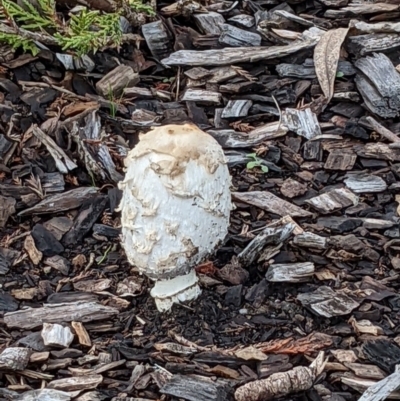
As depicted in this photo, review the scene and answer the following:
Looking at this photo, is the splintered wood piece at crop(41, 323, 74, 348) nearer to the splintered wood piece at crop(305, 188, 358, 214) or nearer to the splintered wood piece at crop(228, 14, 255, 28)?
the splintered wood piece at crop(305, 188, 358, 214)

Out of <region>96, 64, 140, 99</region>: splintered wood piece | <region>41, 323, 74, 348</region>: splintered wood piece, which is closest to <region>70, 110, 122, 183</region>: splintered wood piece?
<region>96, 64, 140, 99</region>: splintered wood piece

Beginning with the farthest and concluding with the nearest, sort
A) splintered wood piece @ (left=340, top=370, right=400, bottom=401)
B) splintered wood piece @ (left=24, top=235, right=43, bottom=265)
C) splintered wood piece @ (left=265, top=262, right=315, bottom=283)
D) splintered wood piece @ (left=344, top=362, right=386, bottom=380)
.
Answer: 1. splintered wood piece @ (left=24, top=235, right=43, bottom=265)
2. splintered wood piece @ (left=265, top=262, right=315, bottom=283)
3. splintered wood piece @ (left=344, top=362, right=386, bottom=380)
4. splintered wood piece @ (left=340, top=370, right=400, bottom=401)

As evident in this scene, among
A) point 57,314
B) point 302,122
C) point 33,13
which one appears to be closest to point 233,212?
point 302,122

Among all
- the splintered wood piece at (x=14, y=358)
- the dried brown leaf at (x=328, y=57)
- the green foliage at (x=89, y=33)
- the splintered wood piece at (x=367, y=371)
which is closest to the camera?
the splintered wood piece at (x=367, y=371)

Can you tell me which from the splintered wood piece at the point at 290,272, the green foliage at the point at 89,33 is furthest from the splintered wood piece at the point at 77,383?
the green foliage at the point at 89,33

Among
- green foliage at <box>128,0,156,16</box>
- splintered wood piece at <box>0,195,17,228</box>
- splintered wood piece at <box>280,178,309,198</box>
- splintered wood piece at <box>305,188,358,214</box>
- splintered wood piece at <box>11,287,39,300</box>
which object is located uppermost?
green foliage at <box>128,0,156,16</box>

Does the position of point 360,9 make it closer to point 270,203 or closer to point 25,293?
point 270,203

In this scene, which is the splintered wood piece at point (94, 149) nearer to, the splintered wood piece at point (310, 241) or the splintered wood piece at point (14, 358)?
the splintered wood piece at point (310, 241)
